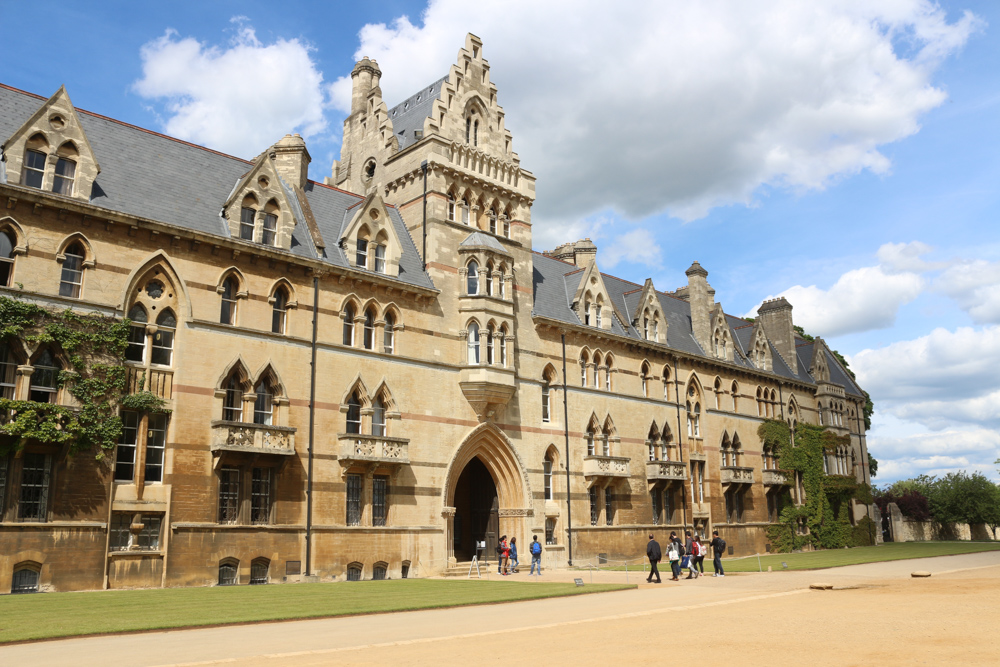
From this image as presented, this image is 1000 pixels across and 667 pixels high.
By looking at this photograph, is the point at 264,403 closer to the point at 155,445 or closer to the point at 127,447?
the point at 155,445

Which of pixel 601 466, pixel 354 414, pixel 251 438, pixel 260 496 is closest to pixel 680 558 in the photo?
pixel 601 466

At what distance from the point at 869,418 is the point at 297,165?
59.9 metres

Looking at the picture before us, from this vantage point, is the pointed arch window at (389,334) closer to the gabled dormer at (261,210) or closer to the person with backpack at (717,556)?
the gabled dormer at (261,210)

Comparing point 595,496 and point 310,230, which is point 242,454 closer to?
point 310,230

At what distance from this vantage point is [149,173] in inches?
1129

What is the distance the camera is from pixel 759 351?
5562 cm

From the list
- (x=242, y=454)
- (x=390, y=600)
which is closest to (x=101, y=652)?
(x=390, y=600)

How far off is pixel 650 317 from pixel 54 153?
31807mm

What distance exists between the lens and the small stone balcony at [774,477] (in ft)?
168

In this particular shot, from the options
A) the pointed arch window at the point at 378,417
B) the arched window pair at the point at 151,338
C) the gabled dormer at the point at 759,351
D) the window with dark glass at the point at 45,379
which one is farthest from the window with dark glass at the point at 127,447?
the gabled dormer at the point at 759,351

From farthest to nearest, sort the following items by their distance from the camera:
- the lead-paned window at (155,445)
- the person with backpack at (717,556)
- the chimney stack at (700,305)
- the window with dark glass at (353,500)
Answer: the chimney stack at (700,305) < the window with dark glass at (353,500) < the person with backpack at (717,556) < the lead-paned window at (155,445)

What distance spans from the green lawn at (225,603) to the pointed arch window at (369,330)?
9.68 metres

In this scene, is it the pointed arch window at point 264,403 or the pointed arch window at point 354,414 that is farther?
the pointed arch window at point 354,414

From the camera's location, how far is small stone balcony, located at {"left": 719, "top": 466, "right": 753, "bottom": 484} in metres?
47.9
